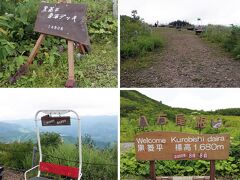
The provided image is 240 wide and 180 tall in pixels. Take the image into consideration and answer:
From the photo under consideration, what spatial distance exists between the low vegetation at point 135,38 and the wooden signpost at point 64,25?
23.7 inches

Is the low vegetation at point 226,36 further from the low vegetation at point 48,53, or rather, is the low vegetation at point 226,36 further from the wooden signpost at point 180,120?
the low vegetation at point 48,53

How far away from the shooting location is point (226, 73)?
18.8 feet

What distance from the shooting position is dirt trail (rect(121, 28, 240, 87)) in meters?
5.70

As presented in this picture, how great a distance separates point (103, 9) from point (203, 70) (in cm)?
159

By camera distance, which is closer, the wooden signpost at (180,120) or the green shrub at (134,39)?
the wooden signpost at (180,120)

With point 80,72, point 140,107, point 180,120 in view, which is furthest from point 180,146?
point 80,72

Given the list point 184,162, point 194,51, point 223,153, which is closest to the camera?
point 223,153

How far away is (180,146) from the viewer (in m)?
5.32

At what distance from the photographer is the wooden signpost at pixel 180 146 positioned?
530 centimetres

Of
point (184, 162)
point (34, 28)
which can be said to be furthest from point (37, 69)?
point (184, 162)

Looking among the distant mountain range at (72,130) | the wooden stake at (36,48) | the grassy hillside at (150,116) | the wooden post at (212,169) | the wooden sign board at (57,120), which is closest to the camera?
the wooden sign board at (57,120)

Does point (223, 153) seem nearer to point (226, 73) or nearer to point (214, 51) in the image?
point (226, 73)

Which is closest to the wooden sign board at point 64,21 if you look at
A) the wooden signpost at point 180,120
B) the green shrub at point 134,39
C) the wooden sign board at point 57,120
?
the green shrub at point 134,39

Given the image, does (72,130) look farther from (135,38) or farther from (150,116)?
(135,38)
